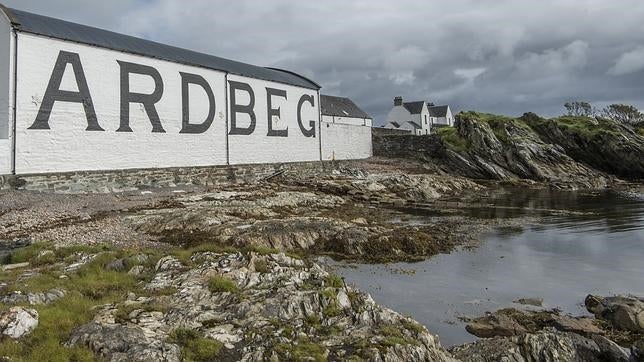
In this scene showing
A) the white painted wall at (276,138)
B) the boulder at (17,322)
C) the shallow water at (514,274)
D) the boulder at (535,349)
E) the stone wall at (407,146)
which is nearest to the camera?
the boulder at (17,322)

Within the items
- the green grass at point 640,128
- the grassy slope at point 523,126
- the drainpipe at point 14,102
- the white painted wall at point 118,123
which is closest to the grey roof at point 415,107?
the grassy slope at point 523,126

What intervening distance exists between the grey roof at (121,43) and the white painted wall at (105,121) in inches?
15.7

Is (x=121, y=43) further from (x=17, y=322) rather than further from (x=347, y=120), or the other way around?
(x=347, y=120)

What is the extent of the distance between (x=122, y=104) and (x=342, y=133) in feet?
88.0

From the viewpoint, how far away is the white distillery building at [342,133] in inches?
1854

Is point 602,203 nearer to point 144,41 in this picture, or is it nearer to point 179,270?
point 179,270

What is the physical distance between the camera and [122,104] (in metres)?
26.5

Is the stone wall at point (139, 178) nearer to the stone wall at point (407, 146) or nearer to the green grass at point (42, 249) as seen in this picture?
the green grass at point (42, 249)

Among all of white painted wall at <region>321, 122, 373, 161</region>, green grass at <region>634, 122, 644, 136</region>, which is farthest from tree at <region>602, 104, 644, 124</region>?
white painted wall at <region>321, 122, 373, 161</region>

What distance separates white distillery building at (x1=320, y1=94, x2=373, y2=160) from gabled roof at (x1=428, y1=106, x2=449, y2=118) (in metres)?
36.1

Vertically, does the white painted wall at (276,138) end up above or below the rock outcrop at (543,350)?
above

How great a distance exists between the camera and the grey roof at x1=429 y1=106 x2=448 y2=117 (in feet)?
337

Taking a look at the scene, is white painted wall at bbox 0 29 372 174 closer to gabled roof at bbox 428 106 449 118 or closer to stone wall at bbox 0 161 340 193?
stone wall at bbox 0 161 340 193

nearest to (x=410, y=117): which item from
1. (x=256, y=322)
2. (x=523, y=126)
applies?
(x=523, y=126)
